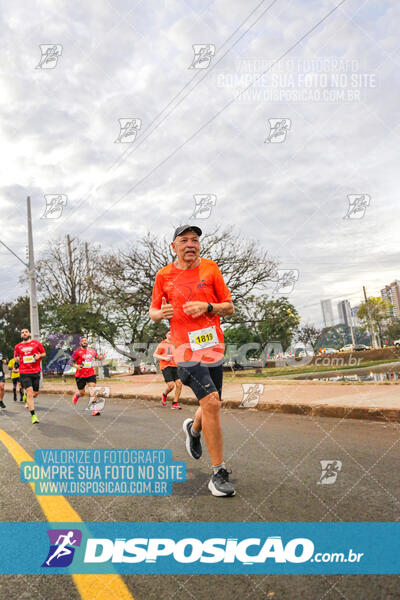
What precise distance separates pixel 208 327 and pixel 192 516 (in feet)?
4.66

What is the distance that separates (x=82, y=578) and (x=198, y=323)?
200cm

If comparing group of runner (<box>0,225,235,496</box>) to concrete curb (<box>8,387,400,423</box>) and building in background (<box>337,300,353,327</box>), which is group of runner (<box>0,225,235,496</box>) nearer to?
concrete curb (<box>8,387,400,423</box>)

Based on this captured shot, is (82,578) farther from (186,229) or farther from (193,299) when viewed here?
(186,229)

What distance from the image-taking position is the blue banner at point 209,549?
2.22 m

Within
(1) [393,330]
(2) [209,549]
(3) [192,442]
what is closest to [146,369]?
(3) [192,442]

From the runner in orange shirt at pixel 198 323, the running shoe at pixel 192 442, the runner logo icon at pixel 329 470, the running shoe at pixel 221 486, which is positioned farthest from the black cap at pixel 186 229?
the runner logo icon at pixel 329 470

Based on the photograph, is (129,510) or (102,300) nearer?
(129,510)

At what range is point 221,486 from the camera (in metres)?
3.30

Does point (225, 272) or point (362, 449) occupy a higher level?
point (225, 272)

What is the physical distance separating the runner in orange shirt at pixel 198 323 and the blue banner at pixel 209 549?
2.72 feet

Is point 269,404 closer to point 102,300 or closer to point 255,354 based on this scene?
point 102,300

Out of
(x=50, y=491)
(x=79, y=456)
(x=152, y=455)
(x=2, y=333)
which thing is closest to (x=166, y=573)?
(x=50, y=491)

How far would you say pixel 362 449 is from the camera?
4727mm

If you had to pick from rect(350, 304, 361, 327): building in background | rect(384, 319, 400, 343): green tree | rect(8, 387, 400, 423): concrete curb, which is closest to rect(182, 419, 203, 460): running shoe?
rect(8, 387, 400, 423): concrete curb
